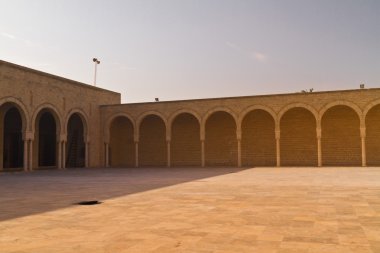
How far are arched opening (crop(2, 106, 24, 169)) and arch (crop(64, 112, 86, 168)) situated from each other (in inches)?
149

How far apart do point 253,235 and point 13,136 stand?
24.1 meters

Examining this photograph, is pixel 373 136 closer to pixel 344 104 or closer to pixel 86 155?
pixel 344 104

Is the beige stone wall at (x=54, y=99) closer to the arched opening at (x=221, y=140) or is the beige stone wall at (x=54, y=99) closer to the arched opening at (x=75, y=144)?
the arched opening at (x=75, y=144)

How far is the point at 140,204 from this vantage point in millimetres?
8133

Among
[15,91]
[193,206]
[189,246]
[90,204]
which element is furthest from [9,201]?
[15,91]

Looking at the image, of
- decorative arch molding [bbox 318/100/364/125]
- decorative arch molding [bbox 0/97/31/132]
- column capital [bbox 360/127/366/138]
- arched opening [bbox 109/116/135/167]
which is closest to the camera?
decorative arch molding [bbox 0/97/31/132]

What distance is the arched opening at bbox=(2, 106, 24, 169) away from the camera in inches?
984

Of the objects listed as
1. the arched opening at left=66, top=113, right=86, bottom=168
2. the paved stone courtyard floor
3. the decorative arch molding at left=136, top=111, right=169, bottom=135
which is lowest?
the paved stone courtyard floor

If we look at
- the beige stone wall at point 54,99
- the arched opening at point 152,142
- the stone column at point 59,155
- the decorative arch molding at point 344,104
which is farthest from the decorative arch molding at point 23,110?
the decorative arch molding at point 344,104

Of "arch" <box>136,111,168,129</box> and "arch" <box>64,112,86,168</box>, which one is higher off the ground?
"arch" <box>136,111,168,129</box>

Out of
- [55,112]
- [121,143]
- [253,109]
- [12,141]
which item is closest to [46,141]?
[12,141]

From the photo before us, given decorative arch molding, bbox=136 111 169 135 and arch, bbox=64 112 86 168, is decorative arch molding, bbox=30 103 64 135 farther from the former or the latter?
decorative arch molding, bbox=136 111 169 135

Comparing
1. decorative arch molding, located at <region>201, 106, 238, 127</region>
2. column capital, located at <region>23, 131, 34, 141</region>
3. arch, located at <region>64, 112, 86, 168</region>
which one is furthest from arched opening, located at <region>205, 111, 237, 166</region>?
column capital, located at <region>23, 131, 34, 141</region>

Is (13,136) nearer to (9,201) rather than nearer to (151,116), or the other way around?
(151,116)
